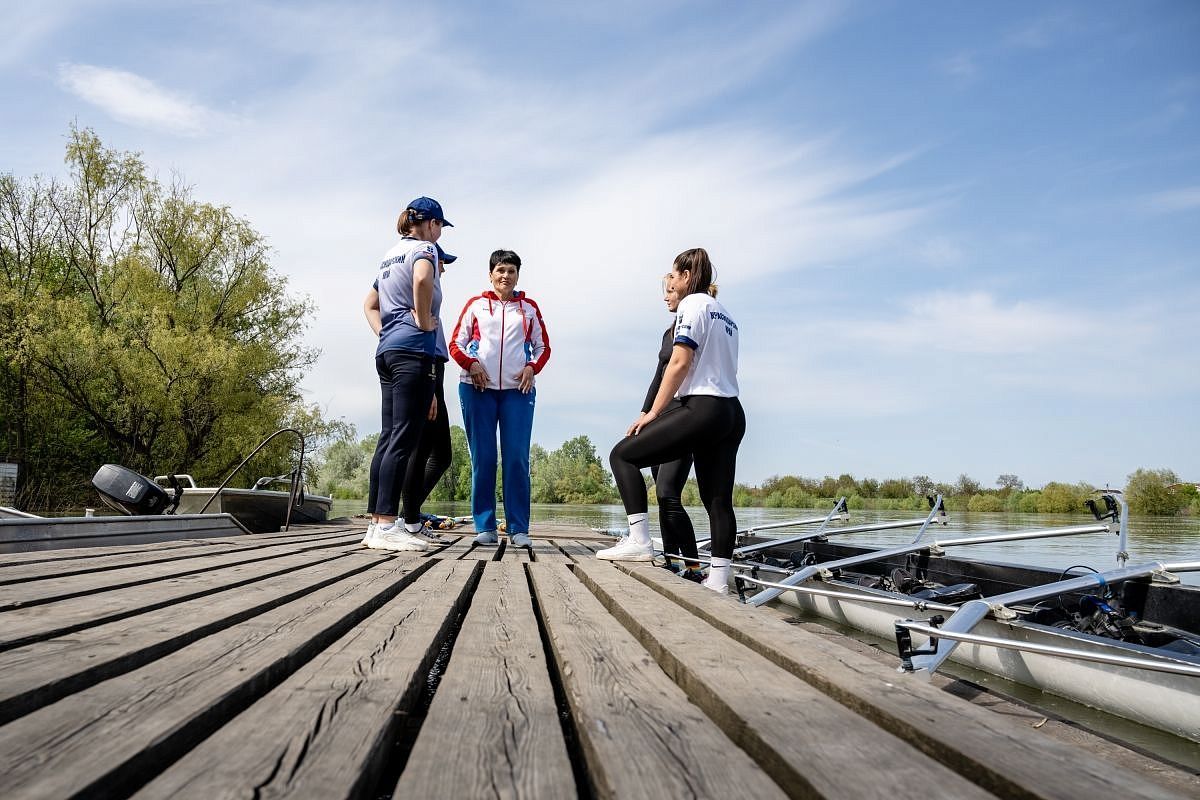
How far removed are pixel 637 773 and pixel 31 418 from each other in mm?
26033

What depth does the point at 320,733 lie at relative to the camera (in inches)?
41.4

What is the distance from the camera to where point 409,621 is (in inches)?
76.8

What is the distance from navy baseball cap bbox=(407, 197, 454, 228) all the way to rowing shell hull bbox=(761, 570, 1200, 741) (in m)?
3.47

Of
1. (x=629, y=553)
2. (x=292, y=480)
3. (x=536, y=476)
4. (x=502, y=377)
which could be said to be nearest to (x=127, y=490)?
(x=292, y=480)

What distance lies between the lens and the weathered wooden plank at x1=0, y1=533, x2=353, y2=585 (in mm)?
2541

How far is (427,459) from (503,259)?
4.87 ft

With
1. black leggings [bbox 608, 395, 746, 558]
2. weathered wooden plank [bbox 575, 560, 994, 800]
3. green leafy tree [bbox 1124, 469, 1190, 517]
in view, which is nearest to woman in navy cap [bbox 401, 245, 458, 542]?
black leggings [bbox 608, 395, 746, 558]

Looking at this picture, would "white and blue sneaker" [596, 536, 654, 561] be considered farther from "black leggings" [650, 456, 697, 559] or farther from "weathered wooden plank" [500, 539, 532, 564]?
"black leggings" [650, 456, 697, 559]

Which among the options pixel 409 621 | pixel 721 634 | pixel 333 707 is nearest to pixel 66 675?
pixel 333 707

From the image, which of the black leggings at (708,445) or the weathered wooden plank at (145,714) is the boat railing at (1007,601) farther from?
the weathered wooden plank at (145,714)

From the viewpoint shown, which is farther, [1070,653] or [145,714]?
[1070,653]

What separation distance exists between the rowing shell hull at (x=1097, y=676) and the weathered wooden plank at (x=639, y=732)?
58.1 inches

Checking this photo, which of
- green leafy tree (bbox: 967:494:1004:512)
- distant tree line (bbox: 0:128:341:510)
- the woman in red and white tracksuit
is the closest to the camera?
the woman in red and white tracksuit

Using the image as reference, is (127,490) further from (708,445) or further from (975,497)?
(975,497)
